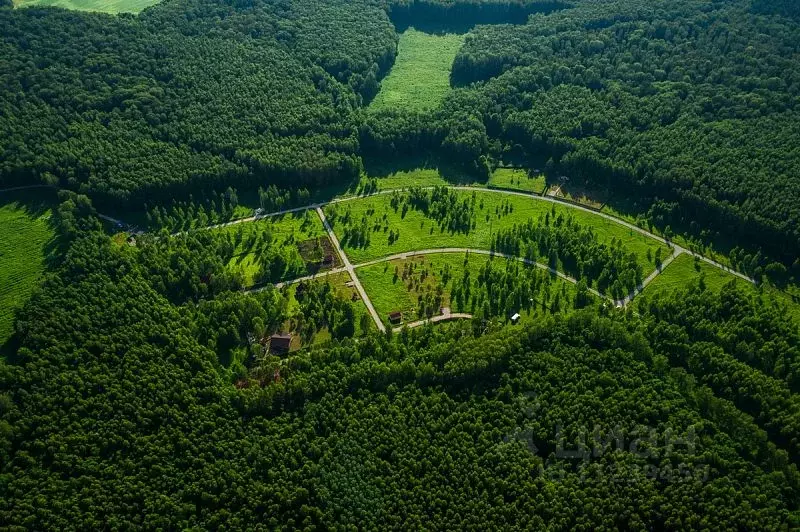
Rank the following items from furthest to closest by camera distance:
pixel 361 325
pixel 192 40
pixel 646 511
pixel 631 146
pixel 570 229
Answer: pixel 192 40
pixel 631 146
pixel 570 229
pixel 361 325
pixel 646 511

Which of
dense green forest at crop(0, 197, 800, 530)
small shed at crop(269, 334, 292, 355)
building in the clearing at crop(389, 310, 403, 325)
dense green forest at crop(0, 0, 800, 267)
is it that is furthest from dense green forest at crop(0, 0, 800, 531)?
building in the clearing at crop(389, 310, 403, 325)

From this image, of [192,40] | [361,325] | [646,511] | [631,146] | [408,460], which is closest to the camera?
[646,511]

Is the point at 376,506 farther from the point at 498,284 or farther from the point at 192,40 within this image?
the point at 192,40

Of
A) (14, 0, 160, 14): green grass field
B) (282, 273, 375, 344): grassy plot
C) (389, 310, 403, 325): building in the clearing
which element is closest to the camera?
(282, 273, 375, 344): grassy plot

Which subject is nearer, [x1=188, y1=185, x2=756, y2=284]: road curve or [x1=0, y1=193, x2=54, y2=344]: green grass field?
[x1=0, y1=193, x2=54, y2=344]: green grass field

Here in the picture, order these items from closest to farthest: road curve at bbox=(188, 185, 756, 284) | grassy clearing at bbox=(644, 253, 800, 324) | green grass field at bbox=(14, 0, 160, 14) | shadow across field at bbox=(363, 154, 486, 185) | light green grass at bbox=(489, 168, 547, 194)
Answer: grassy clearing at bbox=(644, 253, 800, 324), road curve at bbox=(188, 185, 756, 284), light green grass at bbox=(489, 168, 547, 194), shadow across field at bbox=(363, 154, 486, 185), green grass field at bbox=(14, 0, 160, 14)

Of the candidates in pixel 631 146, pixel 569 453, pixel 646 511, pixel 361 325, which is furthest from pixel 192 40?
pixel 646 511

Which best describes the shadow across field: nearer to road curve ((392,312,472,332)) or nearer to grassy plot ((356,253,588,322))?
grassy plot ((356,253,588,322))
